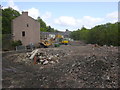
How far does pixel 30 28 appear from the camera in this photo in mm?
22031

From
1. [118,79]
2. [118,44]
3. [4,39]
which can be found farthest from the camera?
[4,39]

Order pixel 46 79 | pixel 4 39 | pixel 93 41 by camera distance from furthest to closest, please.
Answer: pixel 93 41 < pixel 4 39 < pixel 46 79

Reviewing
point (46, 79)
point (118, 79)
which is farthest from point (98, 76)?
point (46, 79)

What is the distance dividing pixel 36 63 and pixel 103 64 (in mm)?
5003

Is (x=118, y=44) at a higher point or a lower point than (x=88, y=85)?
higher

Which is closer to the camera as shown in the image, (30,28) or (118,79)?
(118,79)

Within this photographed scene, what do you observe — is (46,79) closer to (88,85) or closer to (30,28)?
(88,85)

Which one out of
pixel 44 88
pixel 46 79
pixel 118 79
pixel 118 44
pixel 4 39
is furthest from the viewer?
pixel 4 39

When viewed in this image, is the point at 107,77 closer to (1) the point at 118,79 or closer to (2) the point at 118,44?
(1) the point at 118,79

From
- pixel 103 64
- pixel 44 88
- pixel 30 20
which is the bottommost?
pixel 44 88


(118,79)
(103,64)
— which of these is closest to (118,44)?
(103,64)

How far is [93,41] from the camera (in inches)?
966

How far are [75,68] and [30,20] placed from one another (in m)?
16.5

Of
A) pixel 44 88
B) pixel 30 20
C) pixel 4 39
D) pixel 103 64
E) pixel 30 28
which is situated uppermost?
pixel 30 20
